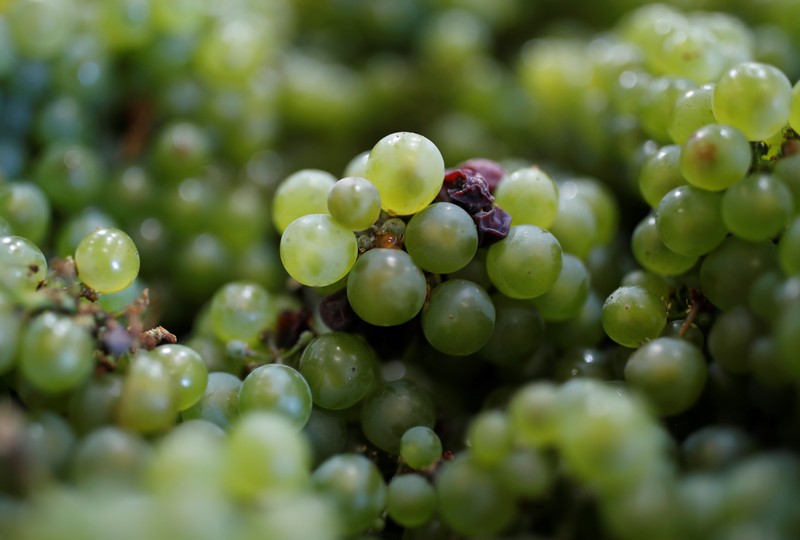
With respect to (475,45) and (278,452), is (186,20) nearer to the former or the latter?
(475,45)

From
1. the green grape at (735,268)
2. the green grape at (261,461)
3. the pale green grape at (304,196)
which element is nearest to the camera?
the green grape at (261,461)

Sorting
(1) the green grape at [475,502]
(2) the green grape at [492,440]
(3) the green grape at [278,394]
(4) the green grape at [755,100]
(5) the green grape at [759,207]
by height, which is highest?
(4) the green grape at [755,100]

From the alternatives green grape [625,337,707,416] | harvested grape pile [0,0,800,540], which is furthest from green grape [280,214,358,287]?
green grape [625,337,707,416]

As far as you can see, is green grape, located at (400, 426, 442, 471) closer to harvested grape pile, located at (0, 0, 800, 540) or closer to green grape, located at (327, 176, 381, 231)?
harvested grape pile, located at (0, 0, 800, 540)

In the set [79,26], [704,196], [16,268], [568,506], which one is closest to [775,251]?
[704,196]

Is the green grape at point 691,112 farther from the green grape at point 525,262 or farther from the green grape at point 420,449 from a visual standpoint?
the green grape at point 420,449

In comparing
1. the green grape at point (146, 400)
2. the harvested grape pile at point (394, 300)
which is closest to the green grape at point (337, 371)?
the harvested grape pile at point (394, 300)
